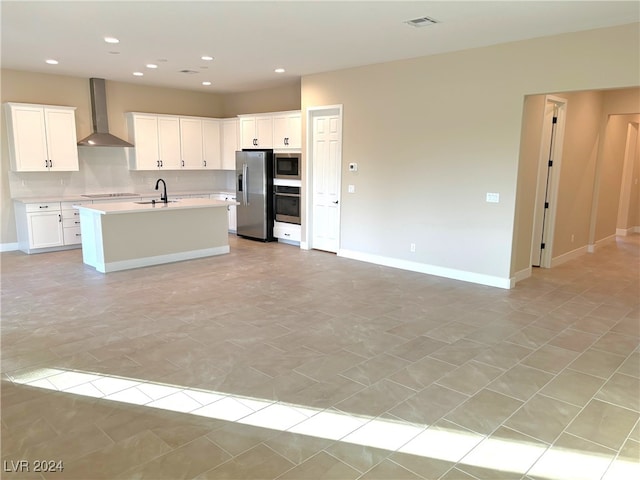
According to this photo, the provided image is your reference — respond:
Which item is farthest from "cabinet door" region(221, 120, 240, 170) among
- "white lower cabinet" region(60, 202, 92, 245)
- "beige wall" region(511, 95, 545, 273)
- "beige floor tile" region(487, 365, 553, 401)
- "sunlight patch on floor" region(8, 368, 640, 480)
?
"beige floor tile" region(487, 365, 553, 401)

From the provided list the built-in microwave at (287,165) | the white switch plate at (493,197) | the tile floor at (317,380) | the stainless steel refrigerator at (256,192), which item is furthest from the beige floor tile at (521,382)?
the stainless steel refrigerator at (256,192)

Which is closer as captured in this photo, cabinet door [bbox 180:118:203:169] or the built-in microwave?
the built-in microwave

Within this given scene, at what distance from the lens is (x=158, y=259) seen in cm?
684

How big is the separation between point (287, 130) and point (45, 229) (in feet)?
14.9

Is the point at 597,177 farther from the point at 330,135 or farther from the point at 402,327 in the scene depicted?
the point at 402,327

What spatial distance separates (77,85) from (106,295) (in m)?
4.87

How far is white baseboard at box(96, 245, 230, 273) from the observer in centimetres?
632

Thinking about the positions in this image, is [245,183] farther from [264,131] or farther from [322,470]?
[322,470]

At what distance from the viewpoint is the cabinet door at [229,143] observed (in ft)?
31.5

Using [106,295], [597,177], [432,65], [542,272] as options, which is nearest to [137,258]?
[106,295]

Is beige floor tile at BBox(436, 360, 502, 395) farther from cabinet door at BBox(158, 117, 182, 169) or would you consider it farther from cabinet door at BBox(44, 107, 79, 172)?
cabinet door at BBox(158, 117, 182, 169)

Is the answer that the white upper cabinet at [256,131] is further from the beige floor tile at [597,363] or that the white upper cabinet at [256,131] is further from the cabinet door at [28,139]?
the beige floor tile at [597,363]

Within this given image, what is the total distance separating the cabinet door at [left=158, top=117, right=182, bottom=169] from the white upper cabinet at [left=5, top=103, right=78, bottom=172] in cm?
161

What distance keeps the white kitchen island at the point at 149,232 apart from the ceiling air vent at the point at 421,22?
13.5ft
